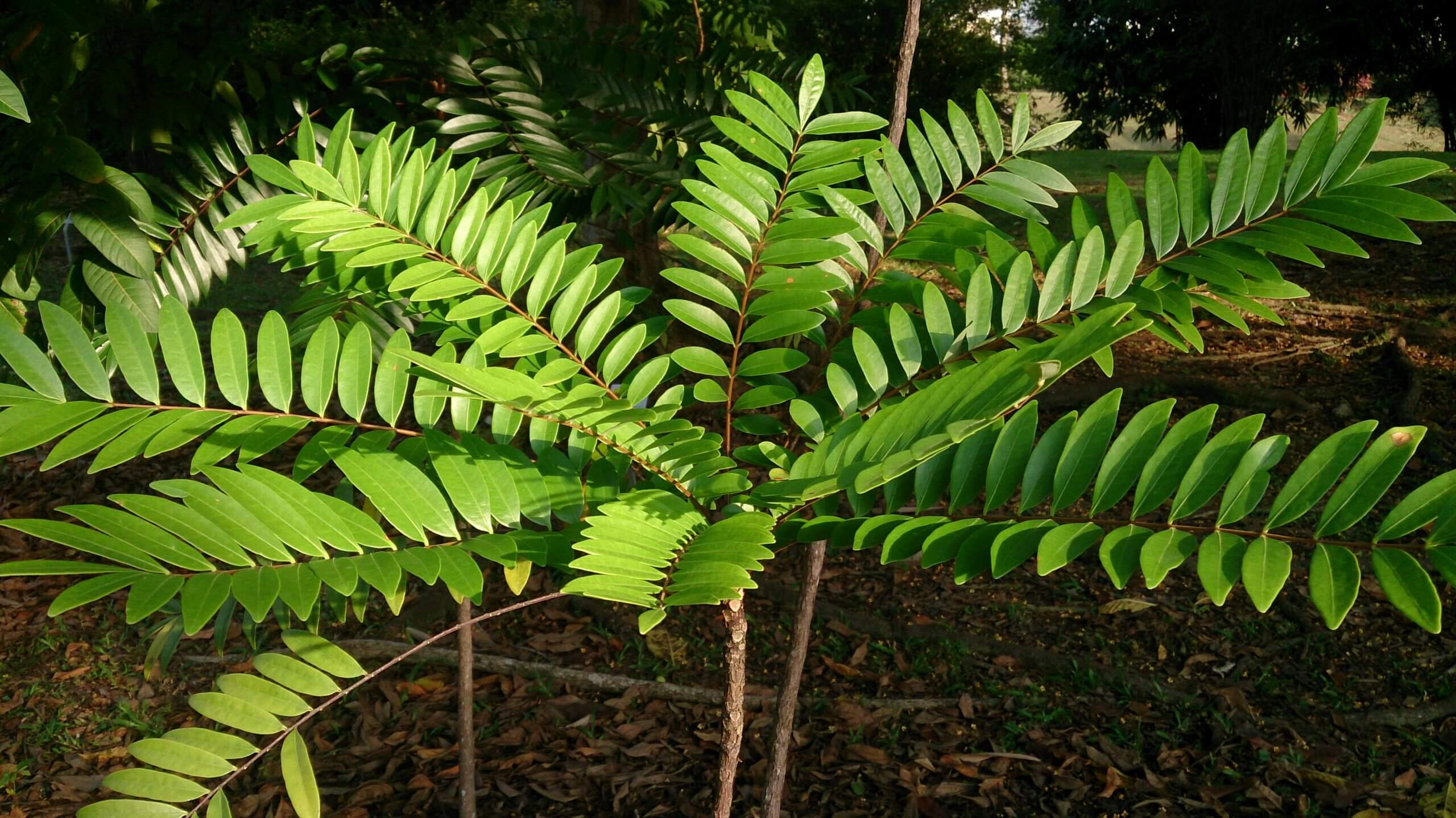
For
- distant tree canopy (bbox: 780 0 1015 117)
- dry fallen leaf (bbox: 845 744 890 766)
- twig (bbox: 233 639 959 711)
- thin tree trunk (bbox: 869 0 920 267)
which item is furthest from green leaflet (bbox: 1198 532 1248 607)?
distant tree canopy (bbox: 780 0 1015 117)

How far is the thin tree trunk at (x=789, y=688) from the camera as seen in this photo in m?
1.59

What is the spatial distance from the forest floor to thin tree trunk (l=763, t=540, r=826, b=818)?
644 millimetres

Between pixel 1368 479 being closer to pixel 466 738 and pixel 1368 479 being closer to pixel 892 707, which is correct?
pixel 466 738

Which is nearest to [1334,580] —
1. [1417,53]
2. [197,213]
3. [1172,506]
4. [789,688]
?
[1172,506]

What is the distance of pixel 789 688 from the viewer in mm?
1651

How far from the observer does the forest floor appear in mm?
2355

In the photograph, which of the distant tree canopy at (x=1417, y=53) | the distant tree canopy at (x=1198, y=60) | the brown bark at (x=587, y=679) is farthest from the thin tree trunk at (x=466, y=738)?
the distant tree canopy at (x=1417, y=53)

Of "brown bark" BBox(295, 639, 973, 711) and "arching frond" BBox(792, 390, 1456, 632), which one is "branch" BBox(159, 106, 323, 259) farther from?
"arching frond" BBox(792, 390, 1456, 632)

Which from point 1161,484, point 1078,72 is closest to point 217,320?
point 1161,484

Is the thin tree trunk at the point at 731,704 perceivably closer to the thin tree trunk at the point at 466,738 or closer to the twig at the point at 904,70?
the twig at the point at 904,70

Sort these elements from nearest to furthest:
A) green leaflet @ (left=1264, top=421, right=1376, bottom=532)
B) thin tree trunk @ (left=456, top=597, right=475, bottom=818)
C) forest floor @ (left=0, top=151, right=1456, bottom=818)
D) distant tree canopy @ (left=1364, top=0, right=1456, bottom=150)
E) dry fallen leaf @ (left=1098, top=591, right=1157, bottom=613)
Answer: green leaflet @ (left=1264, top=421, right=1376, bottom=532) < thin tree trunk @ (left=456, top=597, right=475, bottom=818) < forest floor @ (left=0, top=151, right=1456, bottom=818) < dry fallen leaf @ (left=1098, top=591, right=1157, bottom=613) < distant tree canopy @ (left=1364, top=0, right=1456, bottom=150)

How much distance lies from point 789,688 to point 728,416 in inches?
22.5

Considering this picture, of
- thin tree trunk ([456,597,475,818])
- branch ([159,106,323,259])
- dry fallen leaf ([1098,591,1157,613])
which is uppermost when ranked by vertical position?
branch ([159,106,323,259])

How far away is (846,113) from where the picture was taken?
131cm
